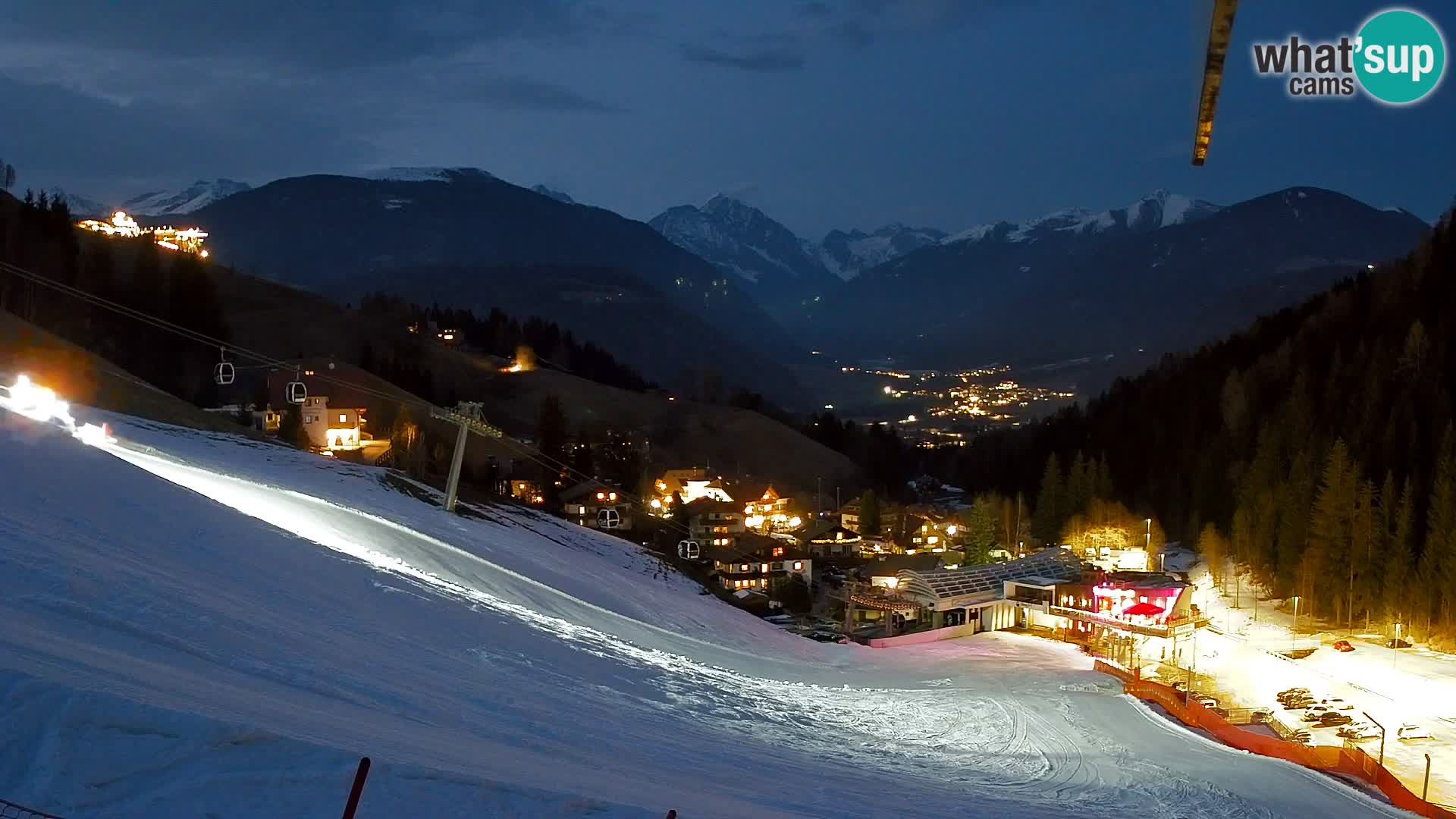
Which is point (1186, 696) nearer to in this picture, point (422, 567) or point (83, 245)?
point (422, 567)

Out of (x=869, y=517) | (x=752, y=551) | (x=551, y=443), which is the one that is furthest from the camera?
(x=869, y=517)

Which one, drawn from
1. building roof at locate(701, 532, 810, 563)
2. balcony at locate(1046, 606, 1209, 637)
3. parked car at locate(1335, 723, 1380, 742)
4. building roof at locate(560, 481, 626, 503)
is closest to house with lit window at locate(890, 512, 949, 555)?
building roof at locate(701, 532, 810, 563)

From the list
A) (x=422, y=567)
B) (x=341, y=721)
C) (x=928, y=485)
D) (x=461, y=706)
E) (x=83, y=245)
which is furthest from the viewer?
(x=928, y=485)

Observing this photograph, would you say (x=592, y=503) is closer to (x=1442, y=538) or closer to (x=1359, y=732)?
(x=1442, y=538)

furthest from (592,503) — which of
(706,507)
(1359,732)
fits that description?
(1359,732)

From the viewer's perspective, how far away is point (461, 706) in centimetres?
1357

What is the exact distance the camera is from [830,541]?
3342 inches

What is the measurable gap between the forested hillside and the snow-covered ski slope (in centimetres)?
2510

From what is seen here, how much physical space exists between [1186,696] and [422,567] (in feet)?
66.4

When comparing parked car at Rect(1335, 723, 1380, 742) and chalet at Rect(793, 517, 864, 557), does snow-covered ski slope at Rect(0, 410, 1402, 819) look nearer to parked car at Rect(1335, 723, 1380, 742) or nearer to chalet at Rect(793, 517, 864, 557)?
parked car at Rect(1335, 723, 1380, 742)

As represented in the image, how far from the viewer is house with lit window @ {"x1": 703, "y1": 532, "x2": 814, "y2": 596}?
216 feet

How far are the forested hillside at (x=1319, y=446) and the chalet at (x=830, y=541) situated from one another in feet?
78.8

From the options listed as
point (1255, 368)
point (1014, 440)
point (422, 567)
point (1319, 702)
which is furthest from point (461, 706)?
point (1014, 440)

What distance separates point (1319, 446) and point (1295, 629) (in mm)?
20447
